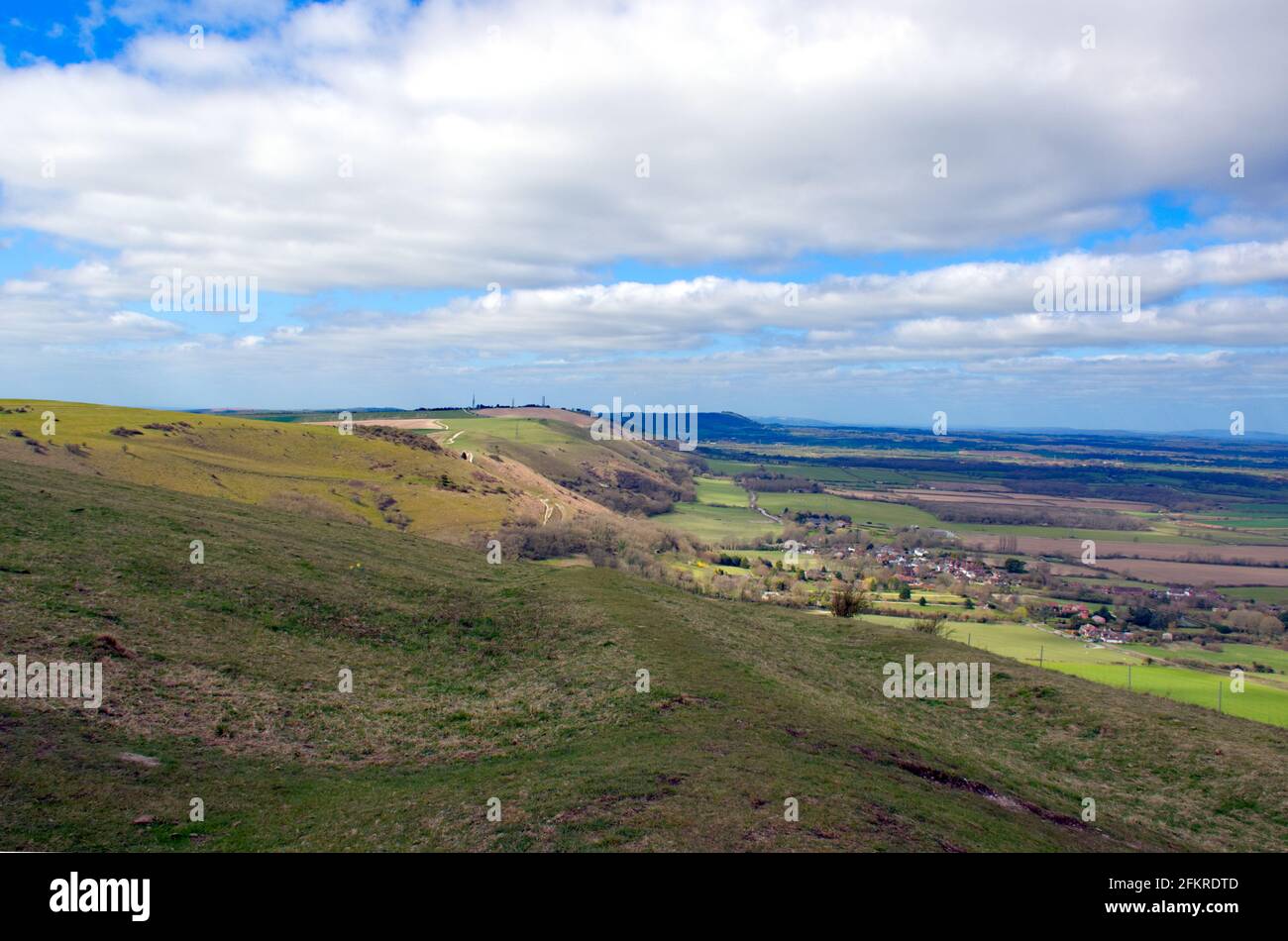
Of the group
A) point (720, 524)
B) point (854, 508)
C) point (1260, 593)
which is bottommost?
point (1260, 593)

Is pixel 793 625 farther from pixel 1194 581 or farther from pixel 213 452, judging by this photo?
pixel 1194 581

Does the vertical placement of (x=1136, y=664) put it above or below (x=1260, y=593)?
above

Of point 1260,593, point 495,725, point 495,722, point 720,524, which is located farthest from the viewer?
point 720,524

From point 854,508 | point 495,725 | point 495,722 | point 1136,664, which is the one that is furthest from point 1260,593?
point 495,725

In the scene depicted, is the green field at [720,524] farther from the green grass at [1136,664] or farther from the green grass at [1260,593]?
the green grass at [1260,593]

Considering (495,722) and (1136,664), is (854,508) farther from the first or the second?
(495,722)

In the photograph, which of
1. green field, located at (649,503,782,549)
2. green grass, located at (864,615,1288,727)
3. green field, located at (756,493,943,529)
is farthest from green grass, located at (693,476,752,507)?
green grass, located at (864,615,1288,727)

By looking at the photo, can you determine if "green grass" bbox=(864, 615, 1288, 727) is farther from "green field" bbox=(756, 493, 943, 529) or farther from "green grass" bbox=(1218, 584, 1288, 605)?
"green field" bbox=(756, 493, 943, 529)
